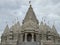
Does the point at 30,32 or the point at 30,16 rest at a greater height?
the point at 30,16

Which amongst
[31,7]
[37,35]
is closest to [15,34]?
[37,35]

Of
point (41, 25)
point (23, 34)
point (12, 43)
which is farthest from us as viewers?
point (41, 25)

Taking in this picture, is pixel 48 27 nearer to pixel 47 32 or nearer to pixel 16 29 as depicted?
pixel 47 32

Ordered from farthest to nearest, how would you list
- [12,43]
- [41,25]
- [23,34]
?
[41,25], [23,34], [12,43]

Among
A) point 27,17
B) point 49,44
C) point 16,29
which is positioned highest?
point 27,17

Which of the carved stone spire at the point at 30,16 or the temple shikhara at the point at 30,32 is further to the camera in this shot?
the carved stone spire at the point at 30,16

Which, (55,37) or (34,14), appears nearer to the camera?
(55,37)

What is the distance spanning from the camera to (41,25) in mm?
62812

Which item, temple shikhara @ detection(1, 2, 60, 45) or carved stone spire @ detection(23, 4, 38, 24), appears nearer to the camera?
temple shikhara @ detection(1, 2, 60, 45)

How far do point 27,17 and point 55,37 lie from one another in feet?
37.0

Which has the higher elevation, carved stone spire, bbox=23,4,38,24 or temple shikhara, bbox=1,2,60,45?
carved stone spire, bbox=23,4,38,24

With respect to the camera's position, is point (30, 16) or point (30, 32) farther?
point (30, 16)

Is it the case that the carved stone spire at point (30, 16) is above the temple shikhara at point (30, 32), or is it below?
above

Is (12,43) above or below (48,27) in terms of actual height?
below
